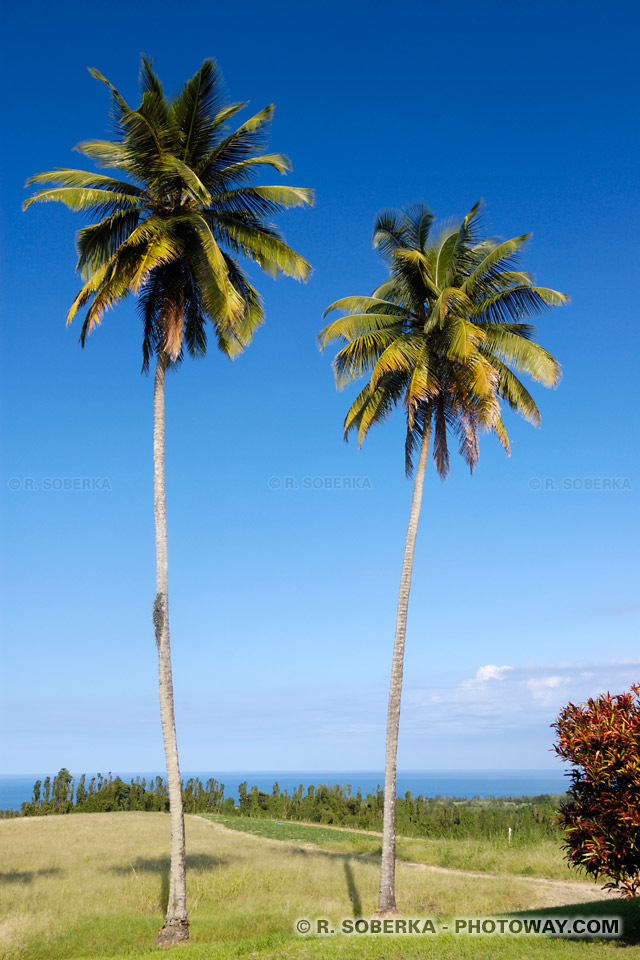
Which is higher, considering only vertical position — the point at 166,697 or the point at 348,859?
the point at 166,697

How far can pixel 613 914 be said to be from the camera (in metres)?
15.2

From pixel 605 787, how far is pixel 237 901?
1302 cm

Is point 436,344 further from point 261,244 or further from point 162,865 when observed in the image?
point 162,865

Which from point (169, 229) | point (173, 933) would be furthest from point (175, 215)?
point (173, 933)

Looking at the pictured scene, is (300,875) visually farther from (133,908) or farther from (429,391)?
(429,391)

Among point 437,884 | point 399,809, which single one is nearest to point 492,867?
point 437,884

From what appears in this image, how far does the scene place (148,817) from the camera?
47.4m

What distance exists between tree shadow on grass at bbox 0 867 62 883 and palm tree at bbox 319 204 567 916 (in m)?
13.3

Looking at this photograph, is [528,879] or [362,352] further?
[528,879]

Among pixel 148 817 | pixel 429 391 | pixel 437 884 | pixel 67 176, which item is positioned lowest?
pixel 148 817

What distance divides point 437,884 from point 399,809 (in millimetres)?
24415

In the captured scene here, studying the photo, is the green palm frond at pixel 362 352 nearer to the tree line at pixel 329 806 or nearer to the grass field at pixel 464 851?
the grass field at pixel 464 851

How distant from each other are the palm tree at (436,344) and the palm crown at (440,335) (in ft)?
0.11

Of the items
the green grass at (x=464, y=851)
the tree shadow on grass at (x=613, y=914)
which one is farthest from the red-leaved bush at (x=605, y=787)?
the green grass at (x=464, y=851)
